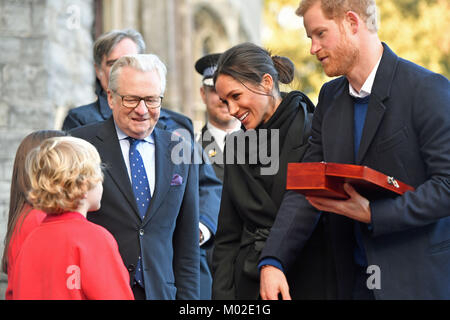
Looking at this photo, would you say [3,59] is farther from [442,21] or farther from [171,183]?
[442,21]

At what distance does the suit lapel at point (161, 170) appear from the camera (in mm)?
4109

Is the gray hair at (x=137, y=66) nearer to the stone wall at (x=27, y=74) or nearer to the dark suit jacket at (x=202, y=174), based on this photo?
the dark suit jacket at (x=202, y=174)

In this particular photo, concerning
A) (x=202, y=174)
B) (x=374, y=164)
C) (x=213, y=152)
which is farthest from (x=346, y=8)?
(x=213, y=152)

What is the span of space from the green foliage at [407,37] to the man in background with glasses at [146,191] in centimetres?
2241

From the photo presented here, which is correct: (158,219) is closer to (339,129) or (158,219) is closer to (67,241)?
(67,241)

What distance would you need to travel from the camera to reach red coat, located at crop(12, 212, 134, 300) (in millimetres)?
3182

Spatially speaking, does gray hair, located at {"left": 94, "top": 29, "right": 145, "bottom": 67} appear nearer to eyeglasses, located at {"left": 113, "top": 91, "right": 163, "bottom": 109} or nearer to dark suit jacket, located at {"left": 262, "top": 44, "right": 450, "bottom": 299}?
eyeglasses, located at {"left": 113, "top": 91, "right": 163, "bottom": 109}

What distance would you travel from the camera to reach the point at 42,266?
321 centimetres

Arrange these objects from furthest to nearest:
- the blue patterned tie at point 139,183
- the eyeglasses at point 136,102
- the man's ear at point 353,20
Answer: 1. the eyeglasses at point 136,102
2. the blue patterned tie at point 139,183
3. the man's ear at point 353,20

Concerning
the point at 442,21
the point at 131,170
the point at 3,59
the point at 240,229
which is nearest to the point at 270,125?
the point at 240,229

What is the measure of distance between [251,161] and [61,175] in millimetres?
1045

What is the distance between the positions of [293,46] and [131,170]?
26.6m

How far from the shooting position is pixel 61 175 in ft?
10.8

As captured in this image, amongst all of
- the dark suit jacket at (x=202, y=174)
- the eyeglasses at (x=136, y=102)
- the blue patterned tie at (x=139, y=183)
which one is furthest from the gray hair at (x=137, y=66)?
the dark suit jacket at (x=202, y=174)
